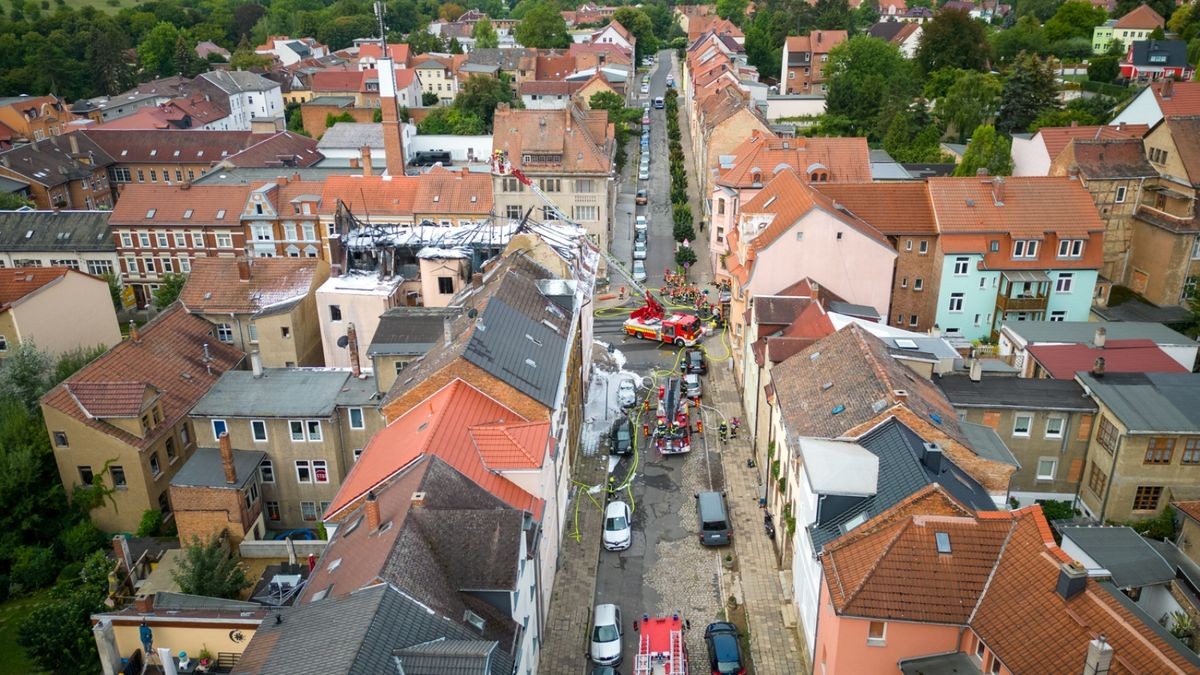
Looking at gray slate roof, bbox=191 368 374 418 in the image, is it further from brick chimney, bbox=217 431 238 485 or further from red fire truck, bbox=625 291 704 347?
red fire truck, bbox=625 291 704 347

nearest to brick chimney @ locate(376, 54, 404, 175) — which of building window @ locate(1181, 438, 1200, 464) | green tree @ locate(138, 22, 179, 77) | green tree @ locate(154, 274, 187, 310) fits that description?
green tree @ locate(154, 274, 187, 310)

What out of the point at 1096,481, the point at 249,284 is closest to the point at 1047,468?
the point at 1096,481

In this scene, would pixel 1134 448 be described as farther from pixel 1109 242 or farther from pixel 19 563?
pixel 19 563

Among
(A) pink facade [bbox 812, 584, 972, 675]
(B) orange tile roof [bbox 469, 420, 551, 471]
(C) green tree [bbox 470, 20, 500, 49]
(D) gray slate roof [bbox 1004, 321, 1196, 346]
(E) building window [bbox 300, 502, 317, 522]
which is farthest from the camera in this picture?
(C) green tree [bbox 470, 20, 500, 49]

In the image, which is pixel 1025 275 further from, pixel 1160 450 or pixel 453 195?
pixel 453 195

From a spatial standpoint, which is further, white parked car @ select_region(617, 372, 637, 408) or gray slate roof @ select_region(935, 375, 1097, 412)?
white parked car @ select_region(617, 372, 637, 408)

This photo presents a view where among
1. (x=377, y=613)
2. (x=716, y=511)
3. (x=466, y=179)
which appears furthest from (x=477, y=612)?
(x=466, y=179)
